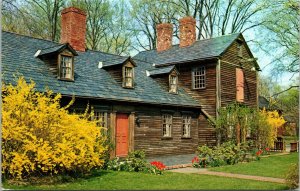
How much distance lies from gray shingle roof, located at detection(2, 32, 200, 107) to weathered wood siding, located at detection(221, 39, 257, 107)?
2403mm

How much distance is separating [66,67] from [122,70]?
3.76 m

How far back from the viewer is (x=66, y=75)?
18.4m

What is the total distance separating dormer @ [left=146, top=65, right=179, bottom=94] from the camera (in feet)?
80.5

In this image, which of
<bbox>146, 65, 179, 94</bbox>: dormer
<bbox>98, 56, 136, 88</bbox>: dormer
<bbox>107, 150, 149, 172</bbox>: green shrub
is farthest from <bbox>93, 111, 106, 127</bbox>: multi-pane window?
<bbox>146, 65, 179, 94</bbox>: dormer

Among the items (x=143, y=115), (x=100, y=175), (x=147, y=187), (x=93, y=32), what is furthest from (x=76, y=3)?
(x=147, y=187)

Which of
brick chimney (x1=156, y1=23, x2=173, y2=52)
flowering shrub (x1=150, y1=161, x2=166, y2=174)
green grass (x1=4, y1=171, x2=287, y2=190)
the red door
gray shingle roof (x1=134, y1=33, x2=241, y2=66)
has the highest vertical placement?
brick chimney (x1=156, y1=23, x2=173, y2=52)

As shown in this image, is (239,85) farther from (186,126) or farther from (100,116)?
(100,116)

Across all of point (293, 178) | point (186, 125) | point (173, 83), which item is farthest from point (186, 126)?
point (293, 178)

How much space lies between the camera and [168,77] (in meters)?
24.6

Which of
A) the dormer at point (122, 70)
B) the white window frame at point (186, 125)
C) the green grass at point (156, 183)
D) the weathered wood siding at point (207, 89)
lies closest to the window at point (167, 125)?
the white window frame at point (186, 125)

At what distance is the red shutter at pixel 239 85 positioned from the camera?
2723cm

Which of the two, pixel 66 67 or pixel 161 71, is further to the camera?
pixel 161 71

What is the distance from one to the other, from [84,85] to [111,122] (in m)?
2.43

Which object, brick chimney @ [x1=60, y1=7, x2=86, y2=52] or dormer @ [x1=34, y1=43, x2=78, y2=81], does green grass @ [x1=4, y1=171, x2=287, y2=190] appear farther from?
brick chimney @ [x1=60, y1=7, x2=86, y2=52]
